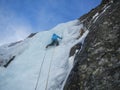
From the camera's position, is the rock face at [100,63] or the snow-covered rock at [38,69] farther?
the snow-covered rock at [38,69]

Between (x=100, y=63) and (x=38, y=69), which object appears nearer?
(x=100, y=63)

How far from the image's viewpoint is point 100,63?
6215 mm

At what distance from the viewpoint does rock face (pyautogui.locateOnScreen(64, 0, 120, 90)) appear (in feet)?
17.9

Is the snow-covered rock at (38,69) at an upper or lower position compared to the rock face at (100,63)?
upper

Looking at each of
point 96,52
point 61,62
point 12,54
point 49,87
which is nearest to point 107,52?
point 96,52

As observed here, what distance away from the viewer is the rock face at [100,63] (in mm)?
5452

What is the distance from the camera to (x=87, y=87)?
568 centimetres

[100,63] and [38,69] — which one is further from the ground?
[38,69]

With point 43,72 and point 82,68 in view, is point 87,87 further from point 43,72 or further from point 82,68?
point 43,72

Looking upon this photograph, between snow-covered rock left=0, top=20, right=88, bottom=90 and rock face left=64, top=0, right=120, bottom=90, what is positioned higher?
snow-covered rock left=0, top=20, right=88, bottom=90

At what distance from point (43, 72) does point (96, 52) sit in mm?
4688

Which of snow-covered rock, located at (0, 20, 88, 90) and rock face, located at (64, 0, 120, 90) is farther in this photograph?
snow-covered rock, located at (0, 20, 88, 90)

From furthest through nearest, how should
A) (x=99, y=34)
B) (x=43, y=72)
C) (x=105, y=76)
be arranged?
(x=43, y=72) → (x=99, y=34) → (x=105, y=76)

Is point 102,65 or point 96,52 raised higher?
point 96,52
